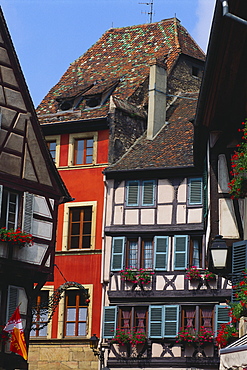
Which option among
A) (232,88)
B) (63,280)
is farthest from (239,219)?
(63,280)

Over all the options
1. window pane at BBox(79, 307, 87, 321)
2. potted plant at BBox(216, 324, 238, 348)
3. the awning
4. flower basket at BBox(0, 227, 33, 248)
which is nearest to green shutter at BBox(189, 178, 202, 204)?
window pane at BBox(79, 307, 87, 321)

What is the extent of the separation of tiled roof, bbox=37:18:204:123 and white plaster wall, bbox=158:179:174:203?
356 centimetres

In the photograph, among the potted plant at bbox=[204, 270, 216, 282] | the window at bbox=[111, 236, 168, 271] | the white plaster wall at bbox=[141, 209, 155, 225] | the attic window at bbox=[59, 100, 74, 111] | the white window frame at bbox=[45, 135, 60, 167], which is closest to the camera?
the potted plant at bbox=[204, 270, 216, 282]

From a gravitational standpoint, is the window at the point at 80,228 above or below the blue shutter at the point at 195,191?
below

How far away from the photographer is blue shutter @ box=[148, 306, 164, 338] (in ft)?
86.6

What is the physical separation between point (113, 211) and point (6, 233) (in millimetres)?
7990

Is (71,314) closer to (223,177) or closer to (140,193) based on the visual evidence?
(140,193)

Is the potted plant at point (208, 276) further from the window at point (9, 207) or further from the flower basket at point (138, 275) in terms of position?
the window at point (9, 207)

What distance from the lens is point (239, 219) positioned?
15461 mm

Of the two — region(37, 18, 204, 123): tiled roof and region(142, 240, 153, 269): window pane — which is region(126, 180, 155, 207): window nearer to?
region(142, 240, 153, 269): window pane

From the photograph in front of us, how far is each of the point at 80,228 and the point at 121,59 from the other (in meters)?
8.10

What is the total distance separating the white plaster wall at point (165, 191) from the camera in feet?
90.6

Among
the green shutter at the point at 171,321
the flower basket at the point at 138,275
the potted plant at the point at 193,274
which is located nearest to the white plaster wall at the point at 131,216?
the flower basket at the point at 138,275

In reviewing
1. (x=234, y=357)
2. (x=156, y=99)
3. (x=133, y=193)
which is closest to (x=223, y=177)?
(x=234, y=357)
